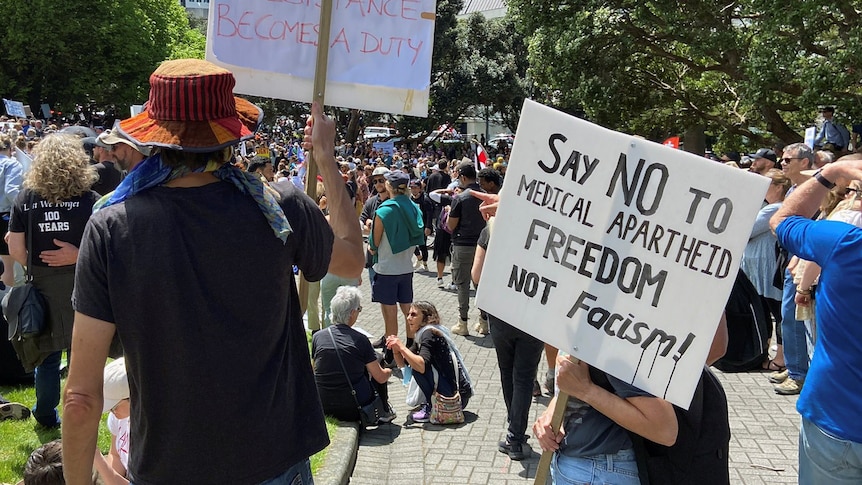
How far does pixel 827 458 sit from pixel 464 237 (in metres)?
6.32

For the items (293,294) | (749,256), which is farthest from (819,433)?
(749,256)

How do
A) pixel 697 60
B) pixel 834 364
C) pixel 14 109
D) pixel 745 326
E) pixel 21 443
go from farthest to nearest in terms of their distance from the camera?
pixel 14 109
pixel 697 60
pixel 21 443
pixel 745 326
pixel 834 364

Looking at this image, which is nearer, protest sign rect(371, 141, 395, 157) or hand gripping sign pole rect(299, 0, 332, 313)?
hand gripping sign pole rect(299, 0, 332, 313)

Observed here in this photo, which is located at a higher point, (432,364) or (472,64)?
(472,64)

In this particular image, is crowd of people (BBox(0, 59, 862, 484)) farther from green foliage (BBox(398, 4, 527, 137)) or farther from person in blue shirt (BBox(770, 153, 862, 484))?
green foliage (BBox(398, 4, 527, 137))

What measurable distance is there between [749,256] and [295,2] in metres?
5.75

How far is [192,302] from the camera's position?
1.88m

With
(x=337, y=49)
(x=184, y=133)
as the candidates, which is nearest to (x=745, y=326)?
(x=337, y=49)

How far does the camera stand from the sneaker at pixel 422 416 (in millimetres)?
6066

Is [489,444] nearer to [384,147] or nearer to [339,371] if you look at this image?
[339,371]

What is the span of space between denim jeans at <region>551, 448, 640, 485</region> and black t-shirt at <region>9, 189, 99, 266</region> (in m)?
3.34

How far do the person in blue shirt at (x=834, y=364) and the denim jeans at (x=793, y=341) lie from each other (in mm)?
3932

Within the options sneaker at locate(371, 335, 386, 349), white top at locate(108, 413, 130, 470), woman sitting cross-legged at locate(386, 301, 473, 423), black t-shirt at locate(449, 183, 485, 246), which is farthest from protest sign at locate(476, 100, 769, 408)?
black t-shirt at locate(449, 183, 485, 246)

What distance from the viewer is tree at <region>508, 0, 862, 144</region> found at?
1296 cm
